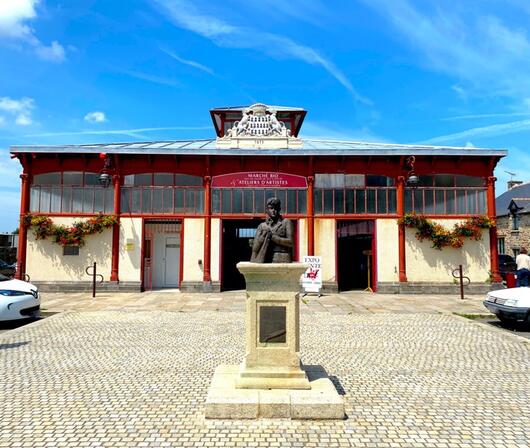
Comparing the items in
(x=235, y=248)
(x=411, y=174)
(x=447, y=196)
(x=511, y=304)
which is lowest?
(x=511, y=304)

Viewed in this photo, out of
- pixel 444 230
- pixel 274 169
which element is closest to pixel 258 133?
pixel 274 169

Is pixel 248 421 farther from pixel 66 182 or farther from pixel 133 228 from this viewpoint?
pixel 66 182

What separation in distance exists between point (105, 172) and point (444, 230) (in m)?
14.1

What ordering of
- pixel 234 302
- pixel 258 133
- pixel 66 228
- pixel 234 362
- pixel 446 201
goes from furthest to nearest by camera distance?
pixel 258 133 < pixel 446 201 < pixel 66 228 < pixel 234 302 < pixel 234 362

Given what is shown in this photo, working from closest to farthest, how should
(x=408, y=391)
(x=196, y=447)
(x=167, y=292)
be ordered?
1. (x=196, y=447)
2. (x=408, y=391)
3. (x=167, y=292)

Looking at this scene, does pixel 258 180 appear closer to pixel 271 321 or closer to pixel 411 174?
pixel 411 174

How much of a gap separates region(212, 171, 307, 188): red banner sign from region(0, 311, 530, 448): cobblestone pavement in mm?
8510

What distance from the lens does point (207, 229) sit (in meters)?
16.7

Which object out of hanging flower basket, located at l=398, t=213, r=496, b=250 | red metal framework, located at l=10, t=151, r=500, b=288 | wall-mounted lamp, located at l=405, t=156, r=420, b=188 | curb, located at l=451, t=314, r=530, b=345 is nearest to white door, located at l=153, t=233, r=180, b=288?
red metal framework, located at l=10, t=151, r=500, b=288

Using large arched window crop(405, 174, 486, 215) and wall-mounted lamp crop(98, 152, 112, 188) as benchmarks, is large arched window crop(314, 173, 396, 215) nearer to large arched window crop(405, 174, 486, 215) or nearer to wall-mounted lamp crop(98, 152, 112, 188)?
large arched window crop(405, 174, 486, 215)

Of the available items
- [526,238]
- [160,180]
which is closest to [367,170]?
[160,180]

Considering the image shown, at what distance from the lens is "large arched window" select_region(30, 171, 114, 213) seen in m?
16.8

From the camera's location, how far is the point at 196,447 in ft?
11.8

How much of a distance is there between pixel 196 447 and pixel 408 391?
286 cm
